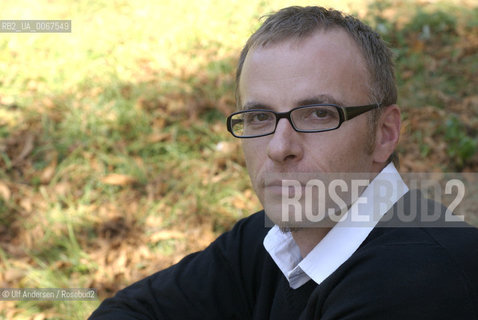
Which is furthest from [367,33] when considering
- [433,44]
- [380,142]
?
[433,44]

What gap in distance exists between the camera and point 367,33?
218 cm

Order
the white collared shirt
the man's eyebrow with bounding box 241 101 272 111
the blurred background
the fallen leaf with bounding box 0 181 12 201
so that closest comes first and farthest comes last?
the white collared shirt
the man's eyebrow with bounding box 241 101 272 111
the blurred background
the fallen leaf with bounding box 0 181 12 201

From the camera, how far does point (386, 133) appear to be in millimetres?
2197

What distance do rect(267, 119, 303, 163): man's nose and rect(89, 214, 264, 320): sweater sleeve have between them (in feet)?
2.07

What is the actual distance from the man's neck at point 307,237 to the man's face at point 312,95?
0.21 metres

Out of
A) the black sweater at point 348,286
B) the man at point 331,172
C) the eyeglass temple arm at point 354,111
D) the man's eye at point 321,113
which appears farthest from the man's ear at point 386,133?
the black sweater at point 348,286

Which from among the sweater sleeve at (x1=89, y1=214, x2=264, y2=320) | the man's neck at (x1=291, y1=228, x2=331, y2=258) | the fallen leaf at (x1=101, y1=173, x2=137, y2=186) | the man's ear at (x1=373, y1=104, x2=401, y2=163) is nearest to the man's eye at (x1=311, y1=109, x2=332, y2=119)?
the man's ear at (x1=373, y1=104, x2=401, y2=163)

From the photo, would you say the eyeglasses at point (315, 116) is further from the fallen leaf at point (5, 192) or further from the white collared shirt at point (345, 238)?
the fallen leaf at point (5, 192)

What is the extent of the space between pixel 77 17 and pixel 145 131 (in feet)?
8.58

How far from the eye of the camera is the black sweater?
5.12 ft

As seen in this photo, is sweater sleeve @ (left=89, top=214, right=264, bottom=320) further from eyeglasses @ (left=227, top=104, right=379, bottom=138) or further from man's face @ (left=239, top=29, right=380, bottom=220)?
eyeglasses @ (left=227, top=104, right=379, bottom=138)

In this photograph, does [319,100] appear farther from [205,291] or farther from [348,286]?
[205,291]

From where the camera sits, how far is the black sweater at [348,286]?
61.4 inches

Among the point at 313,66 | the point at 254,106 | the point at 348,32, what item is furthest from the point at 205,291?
the point at 348,32
